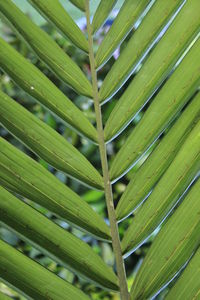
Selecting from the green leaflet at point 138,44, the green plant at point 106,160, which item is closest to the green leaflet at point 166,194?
the green plant at point 106,160

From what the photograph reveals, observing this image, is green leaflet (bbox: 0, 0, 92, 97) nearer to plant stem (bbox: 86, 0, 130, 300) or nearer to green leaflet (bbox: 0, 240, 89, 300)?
plant stem (bbox: 86, 0, 130, 300)

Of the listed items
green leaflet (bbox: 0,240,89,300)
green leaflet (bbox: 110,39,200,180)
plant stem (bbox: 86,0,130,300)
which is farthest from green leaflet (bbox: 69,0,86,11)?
green leaflet (bbox: 0,240,89,300)

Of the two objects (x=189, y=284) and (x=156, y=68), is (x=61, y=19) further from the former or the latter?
(x=189, y=284)

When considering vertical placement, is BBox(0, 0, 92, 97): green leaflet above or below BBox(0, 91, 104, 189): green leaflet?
above

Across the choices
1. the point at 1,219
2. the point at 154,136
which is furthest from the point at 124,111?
the point at 1,219

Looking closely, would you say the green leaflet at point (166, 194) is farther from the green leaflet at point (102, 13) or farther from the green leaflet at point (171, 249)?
the green leaflet at point (102, 13)
